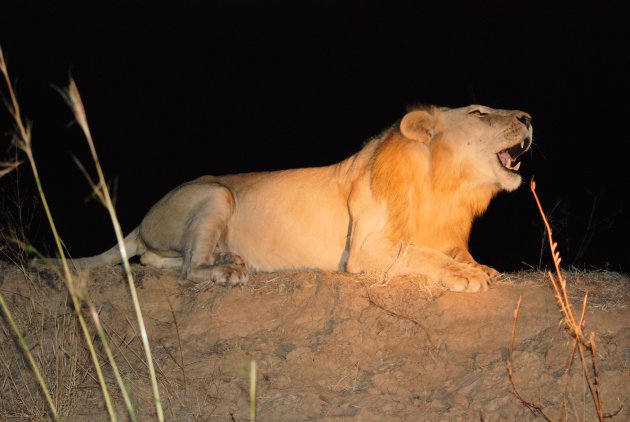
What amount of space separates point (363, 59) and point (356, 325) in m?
12.6

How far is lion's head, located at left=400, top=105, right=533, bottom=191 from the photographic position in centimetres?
444

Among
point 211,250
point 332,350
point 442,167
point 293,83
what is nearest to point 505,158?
point 442,167

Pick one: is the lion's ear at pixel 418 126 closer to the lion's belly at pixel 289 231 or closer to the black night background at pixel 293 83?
the lion's belly at pixel 289 231

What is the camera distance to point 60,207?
11.3 metres

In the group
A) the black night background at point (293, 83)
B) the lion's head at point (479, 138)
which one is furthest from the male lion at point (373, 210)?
the black night background at point (293, 83)

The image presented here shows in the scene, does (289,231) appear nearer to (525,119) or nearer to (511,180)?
(511,180)

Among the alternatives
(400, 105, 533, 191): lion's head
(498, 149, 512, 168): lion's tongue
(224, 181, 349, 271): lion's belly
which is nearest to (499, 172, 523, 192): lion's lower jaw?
(400, 105, 533, 191): lion's head

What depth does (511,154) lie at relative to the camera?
4652 mm

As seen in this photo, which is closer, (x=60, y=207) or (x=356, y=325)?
(x=356, y=325)

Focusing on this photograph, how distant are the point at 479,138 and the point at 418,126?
0.37 m

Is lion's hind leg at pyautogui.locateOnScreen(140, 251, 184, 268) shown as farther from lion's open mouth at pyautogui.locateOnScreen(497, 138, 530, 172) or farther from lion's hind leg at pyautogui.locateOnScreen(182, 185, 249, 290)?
lion's open mouth at pyautogui.locateOnScreen(497, 138, 530, 172)

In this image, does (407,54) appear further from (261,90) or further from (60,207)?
(60,207)

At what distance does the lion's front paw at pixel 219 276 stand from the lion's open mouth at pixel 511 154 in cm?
166

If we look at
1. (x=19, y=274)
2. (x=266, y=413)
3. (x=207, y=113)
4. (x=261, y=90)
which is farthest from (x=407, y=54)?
(x=266, y=413)
